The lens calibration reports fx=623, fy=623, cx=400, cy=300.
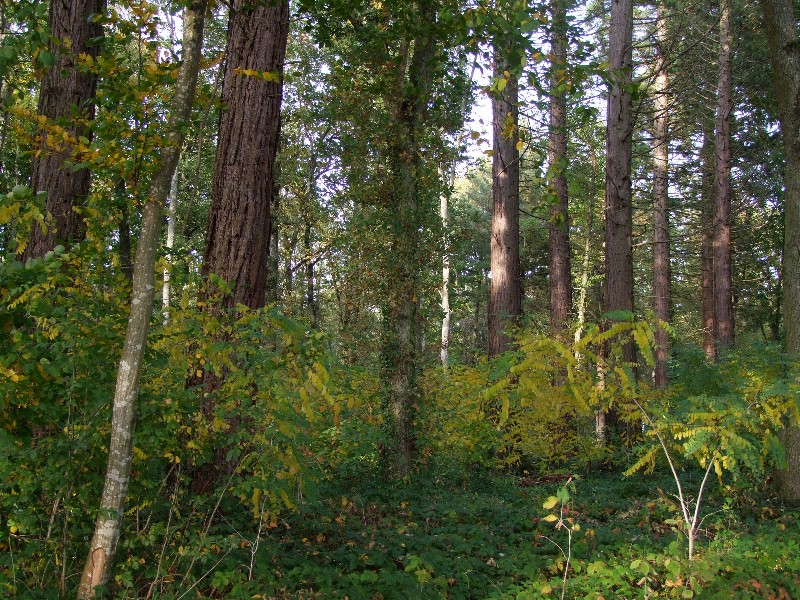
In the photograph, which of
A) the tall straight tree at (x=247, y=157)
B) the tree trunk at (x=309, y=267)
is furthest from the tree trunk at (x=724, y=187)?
the tall straight tree at (x=247, y=157)

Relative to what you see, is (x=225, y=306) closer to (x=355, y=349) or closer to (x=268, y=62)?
(x=268, y=62)

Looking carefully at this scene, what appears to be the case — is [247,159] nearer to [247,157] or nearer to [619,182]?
[247,157]

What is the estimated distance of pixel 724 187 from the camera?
16688 millimetres

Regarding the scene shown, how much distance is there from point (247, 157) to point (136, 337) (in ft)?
7.93

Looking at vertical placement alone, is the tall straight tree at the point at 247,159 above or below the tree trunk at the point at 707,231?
below

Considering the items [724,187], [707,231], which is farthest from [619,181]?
[707,231]

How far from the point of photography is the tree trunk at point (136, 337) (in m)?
3.26

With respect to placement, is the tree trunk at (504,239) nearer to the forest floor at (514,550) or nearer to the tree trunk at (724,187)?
the forest floor at (514,550)

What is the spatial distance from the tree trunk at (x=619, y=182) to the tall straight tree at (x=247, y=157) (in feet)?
22.6

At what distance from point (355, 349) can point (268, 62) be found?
5.21m

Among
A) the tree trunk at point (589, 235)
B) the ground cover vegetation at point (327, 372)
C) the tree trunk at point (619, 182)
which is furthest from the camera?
the tree trunk at point (589, 235)

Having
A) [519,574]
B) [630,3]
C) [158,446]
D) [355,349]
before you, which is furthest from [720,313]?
[158,446]

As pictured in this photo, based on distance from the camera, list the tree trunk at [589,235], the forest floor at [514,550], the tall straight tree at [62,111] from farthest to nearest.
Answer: the tree trunk at [589,235]
the tall straight tree at [62,111]
the forest floor at [514,550]

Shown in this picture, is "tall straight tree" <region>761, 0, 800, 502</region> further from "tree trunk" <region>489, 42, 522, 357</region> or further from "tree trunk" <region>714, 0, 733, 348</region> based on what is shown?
"tree trunk" <region>714, 0, 733, 348</region>
